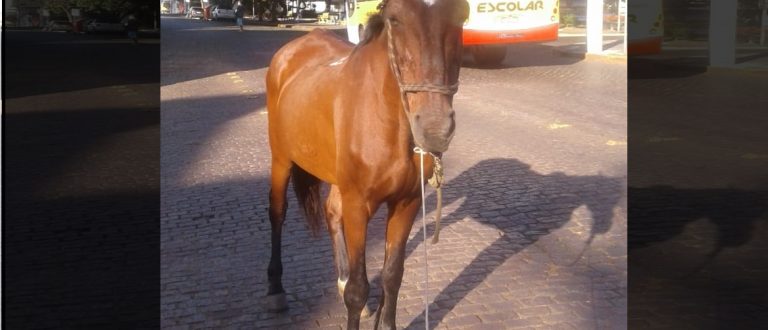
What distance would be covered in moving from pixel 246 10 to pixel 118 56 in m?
34.1

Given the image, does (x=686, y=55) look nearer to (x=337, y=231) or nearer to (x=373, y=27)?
(x=337, y=231)

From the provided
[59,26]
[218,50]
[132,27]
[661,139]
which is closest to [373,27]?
[132,27]

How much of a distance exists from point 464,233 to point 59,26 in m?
3.18

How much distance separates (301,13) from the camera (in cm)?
3372

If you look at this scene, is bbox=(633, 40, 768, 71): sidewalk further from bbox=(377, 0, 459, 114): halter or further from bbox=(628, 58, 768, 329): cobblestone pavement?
bbox=(377, 0, 459, 114): halter

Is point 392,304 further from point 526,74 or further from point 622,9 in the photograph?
point 622,9

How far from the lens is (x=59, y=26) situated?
16.4ft

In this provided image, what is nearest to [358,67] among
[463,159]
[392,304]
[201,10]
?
[392,304]

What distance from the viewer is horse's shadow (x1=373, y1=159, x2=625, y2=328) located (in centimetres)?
539

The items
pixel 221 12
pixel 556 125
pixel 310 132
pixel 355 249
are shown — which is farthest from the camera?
pixel 221 12


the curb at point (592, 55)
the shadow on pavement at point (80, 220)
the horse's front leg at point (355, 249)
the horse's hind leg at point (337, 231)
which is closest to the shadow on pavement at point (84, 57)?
the shadow on pavement at point (80, 220)

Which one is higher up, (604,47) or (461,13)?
(604,47)

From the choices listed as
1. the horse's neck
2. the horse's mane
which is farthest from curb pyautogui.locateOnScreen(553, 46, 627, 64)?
the horse's neck

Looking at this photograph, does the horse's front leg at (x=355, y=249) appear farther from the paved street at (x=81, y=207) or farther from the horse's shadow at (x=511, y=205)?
the paved street at (x=81, y=207)
